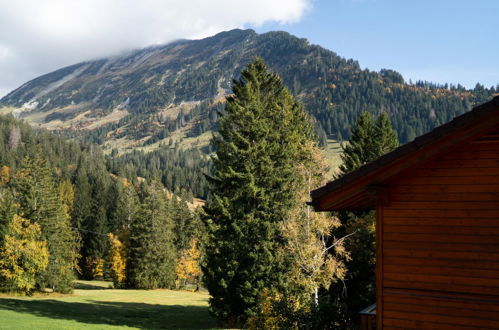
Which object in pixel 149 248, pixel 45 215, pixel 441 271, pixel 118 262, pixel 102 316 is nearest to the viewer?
pixel 441 271

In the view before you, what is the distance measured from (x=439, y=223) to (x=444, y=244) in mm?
450

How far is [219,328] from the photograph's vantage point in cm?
2789

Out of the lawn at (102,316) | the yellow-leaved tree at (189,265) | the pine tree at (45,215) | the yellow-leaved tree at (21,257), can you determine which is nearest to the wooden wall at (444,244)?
the lawn at (102,316)

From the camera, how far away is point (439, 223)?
8.83 metres

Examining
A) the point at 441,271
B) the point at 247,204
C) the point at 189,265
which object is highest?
the point at 247,204

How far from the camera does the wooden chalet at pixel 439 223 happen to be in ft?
27.4

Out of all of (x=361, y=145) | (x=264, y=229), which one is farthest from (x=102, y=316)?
(x=361, y=145)

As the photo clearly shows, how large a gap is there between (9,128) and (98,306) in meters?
163

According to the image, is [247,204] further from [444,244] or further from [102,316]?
[444,244]

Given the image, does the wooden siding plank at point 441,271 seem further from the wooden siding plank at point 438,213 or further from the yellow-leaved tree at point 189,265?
the yellow-leaved tree at point 189,265

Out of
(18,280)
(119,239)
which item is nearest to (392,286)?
(18,280)

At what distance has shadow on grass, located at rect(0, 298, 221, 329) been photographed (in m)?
30.9

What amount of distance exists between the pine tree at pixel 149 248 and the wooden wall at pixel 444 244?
59361 millimetres

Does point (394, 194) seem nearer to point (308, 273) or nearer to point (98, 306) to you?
point (308, 273)
